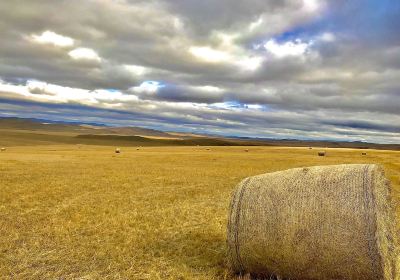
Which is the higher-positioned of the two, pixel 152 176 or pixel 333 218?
pixel 333 218

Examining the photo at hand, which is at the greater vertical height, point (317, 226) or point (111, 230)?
point (317, 226)

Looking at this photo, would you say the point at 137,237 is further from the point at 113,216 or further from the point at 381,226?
the point at 381,226

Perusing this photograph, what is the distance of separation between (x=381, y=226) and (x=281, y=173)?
236 centimetres

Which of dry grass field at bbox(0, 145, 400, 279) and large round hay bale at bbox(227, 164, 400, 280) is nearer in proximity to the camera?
large round hay bale at bbox(227, 164, 400, 280)

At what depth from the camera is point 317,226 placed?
26.3 feet

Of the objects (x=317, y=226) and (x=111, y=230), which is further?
(x=111, y=230)

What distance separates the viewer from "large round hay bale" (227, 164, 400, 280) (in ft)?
25.0

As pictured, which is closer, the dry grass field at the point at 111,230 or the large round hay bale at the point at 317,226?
the large round hay bale at the point at 317,226

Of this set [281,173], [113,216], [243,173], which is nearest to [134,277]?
[281,173]

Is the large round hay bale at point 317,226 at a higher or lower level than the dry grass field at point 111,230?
higher

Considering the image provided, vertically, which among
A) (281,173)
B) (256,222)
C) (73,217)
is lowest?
(73,217)

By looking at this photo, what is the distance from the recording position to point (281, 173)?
370 inches

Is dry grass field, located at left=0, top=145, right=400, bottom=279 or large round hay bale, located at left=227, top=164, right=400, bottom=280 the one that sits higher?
large round hay bale, located at left=227, top=164, right=400, bottom=280

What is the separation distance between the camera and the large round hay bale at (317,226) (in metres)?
7.63
